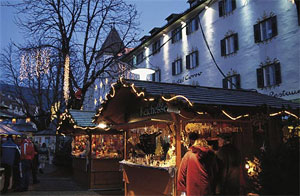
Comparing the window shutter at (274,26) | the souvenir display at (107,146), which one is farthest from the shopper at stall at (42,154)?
the window shutter at (274,26)

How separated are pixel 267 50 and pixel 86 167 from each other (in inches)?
480

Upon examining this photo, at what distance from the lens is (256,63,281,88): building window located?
16219mm

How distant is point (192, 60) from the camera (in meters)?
24.0

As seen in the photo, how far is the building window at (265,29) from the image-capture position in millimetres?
16688

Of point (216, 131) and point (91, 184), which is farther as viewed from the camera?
point (91, 184)

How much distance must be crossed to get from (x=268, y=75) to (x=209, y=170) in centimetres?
1258

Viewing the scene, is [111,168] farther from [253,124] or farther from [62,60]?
[62,60]

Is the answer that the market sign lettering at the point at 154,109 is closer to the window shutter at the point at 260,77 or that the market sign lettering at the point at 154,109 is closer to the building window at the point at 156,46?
the window shutter at the point at 260,77

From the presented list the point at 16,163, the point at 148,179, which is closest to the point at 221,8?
the point at 148,179

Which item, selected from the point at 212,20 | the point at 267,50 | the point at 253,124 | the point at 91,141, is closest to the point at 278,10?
the point at 267,50

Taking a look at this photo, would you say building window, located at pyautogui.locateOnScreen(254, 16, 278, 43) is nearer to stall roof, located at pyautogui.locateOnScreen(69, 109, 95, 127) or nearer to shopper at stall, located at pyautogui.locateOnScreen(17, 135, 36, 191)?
stall roof, located at pyautogui.locateOnScreen(69, 109, 95, 127)

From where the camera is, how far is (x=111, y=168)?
508 inches

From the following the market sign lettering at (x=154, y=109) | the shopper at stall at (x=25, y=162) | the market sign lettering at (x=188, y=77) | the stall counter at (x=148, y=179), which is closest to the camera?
the stall counter at (x=148, y=179)

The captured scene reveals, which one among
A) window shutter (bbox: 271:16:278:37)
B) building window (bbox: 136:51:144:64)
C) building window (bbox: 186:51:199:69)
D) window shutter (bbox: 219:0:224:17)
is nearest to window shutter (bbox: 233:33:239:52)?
window shutter (bbox: 219:0:224:17)
